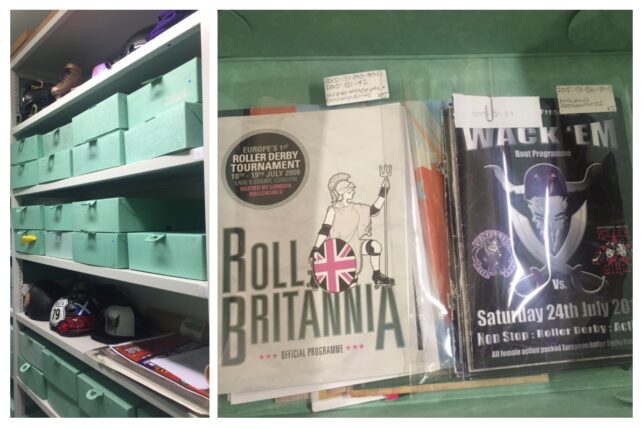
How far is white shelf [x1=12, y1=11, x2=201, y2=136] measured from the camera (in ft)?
1.79

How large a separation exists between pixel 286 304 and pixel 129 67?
0.59 meters

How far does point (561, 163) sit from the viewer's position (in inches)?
20.4

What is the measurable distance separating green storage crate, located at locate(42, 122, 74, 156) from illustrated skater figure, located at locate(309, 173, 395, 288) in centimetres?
79

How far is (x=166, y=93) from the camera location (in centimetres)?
57

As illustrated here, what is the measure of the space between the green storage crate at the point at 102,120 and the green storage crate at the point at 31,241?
0.40 m

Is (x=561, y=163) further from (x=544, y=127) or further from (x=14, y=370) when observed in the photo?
(x=14, y=370)

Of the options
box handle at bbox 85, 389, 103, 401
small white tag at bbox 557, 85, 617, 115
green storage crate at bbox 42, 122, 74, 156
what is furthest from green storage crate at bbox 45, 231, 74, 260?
small white tag at bbox 557, 85, 617, 115

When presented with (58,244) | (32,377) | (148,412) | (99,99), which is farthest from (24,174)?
(148,412)

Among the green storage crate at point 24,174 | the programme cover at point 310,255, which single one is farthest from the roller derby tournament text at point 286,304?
the green storage crate at point 24,174

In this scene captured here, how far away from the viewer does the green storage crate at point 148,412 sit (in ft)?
2.15

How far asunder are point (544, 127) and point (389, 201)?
30 centimetres

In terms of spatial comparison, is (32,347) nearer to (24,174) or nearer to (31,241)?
(31,241)

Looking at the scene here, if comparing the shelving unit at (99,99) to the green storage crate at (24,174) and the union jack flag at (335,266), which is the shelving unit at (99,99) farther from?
the union jack flag at (335,266)

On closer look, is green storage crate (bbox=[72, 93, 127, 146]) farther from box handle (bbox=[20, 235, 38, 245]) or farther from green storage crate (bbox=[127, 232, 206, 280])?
box handle (bbox=[20, 235, 38, 245])
